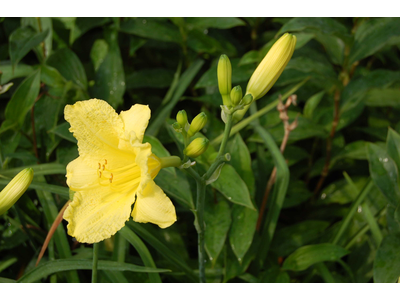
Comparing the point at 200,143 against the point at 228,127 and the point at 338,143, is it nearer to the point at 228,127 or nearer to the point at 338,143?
the point at 228,127

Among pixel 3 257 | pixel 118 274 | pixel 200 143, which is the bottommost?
pixel 3 257

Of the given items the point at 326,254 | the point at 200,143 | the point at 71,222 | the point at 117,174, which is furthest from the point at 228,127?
the point at 326,254

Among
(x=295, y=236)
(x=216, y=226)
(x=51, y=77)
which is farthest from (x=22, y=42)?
(x=295, y=236)

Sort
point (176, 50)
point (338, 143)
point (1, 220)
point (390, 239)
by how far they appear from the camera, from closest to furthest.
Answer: point (390, 239) → point (1, 220) → point (338, 143) → point (176, 50)

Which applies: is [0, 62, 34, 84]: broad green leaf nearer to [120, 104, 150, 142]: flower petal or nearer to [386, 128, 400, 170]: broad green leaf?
[120, 104, 150, 142]: flower petal

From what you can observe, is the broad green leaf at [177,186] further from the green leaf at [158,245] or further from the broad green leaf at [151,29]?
the broad green leaf at [151,29]

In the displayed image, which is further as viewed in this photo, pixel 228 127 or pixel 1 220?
pixel 1 220
